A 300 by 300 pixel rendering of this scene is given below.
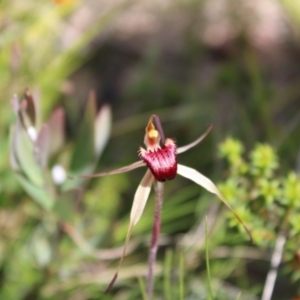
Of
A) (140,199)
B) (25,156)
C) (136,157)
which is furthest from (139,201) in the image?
(136,157)

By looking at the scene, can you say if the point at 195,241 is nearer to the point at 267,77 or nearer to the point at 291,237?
the point at 291,237

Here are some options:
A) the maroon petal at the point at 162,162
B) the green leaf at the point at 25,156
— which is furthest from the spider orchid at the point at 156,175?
the green leaf at the point at 25,156

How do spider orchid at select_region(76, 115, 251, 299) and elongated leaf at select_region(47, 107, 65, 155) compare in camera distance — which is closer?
spider orchid at select_region(76, 115, 251, 299)

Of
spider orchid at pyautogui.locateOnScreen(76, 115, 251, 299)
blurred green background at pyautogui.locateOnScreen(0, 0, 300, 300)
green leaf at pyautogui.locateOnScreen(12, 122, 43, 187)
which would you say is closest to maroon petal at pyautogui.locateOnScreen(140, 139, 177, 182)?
spider orchid at pyautogui.locateOnScreen(76, 115, 251, 299)

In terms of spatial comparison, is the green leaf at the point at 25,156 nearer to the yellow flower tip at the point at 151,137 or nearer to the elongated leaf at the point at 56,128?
the elongated leaf at the point at 56,128

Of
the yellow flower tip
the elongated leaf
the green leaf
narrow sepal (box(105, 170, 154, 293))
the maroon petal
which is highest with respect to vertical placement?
the elongated leaf

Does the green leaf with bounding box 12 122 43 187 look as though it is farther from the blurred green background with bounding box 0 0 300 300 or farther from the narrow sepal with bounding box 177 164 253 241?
the narrow sepal with bounding box 177 164 253 241
